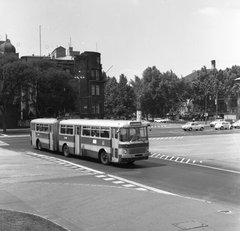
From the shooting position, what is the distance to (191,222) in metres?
9.02

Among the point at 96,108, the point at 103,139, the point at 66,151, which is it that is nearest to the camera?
the point at 103,139

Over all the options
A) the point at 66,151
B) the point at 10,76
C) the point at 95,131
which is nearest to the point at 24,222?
the point at 95,131

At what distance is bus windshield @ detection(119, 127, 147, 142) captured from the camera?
19.6 m

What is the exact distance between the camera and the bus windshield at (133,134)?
19.6 meters

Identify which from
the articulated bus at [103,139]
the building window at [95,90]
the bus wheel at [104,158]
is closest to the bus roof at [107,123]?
the articulated bus at [103,139]

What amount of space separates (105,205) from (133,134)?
9.17m

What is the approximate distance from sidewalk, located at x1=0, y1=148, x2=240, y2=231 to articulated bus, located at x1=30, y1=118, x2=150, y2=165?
3.30 meters

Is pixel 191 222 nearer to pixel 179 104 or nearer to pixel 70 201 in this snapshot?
pixel 70 201

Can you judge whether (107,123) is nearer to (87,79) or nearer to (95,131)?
(95,131)

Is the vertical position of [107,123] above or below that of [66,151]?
above

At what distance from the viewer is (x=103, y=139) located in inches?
822

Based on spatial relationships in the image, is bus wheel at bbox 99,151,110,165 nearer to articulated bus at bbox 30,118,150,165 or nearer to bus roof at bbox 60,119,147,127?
articulated bus at bbox 30,118,150,165

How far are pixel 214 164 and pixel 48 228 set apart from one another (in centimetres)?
1441

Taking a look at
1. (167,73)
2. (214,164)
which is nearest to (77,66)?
(167,73)
